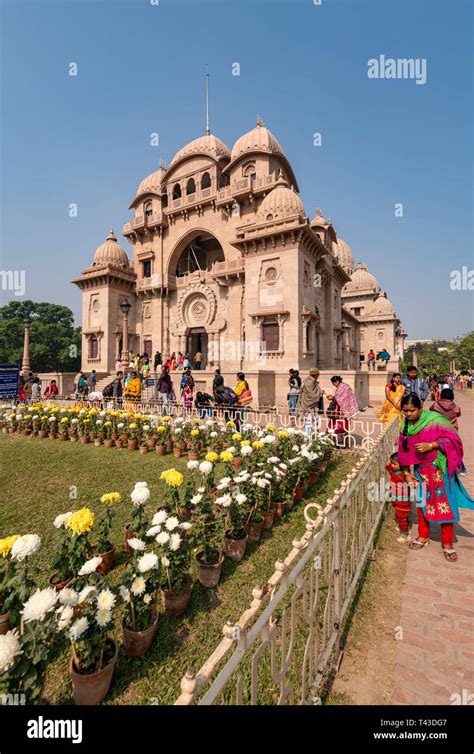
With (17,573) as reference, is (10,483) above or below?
below

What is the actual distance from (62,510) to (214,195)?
2336 cm

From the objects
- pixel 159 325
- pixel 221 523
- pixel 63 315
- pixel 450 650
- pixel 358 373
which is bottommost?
pixel 450 650

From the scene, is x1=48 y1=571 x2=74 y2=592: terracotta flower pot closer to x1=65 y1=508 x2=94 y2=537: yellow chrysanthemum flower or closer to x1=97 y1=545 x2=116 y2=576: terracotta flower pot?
x1=97 y1=545 x2=116 y2=576: terracotta flower pot

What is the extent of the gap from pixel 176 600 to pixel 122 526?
69.9 inches

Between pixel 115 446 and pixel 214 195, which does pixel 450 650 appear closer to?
pixel 115 446

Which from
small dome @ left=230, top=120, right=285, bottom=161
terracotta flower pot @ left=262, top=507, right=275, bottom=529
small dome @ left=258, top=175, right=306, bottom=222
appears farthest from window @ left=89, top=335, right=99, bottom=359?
terracotta flower pot @ left=262, top=507, right=275, bottom=529

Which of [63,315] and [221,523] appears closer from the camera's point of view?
[221,523]

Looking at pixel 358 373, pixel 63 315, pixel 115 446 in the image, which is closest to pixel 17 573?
pixel 115 446

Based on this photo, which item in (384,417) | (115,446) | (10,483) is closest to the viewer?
(10,483)

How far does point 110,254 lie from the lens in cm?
2603

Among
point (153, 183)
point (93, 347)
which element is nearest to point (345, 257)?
point (153, 183)

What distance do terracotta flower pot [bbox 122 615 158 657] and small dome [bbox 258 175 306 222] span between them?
60.7 ft

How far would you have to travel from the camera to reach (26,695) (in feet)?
5.22

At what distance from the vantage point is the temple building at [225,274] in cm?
1738
